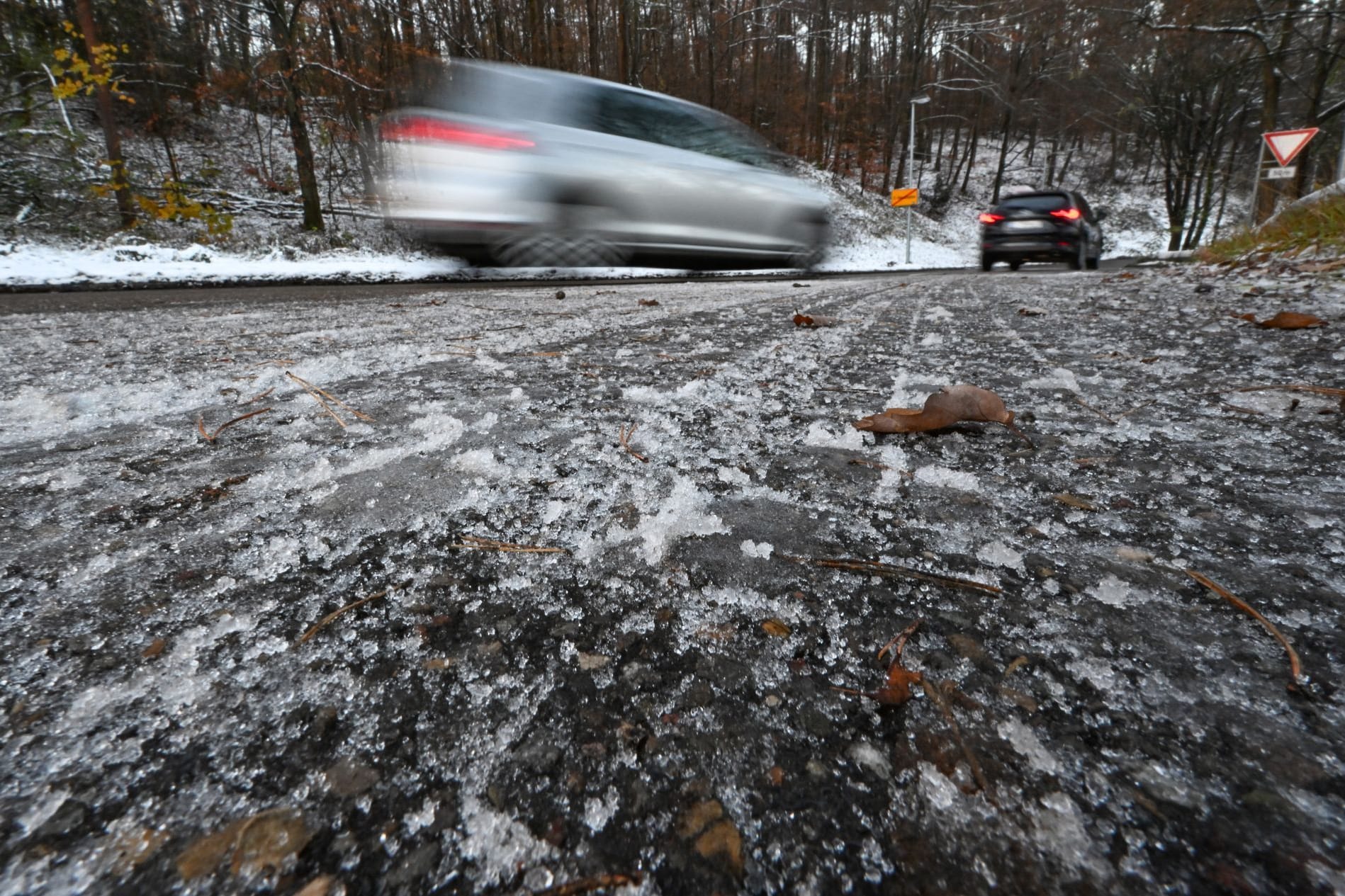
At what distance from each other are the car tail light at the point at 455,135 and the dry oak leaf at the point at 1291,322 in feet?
14.5

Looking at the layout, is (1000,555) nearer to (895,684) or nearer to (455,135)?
(895,684)

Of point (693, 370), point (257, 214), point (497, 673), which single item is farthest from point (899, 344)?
point (257, 214)

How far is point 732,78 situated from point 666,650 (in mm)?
25025

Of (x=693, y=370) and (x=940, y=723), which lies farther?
(x=693, y=370)

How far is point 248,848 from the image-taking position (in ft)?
1.39

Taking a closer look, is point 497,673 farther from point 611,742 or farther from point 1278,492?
point 1278,492

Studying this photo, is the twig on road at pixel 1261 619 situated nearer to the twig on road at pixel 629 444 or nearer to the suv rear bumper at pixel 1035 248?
the twig on road at pixel 629 444

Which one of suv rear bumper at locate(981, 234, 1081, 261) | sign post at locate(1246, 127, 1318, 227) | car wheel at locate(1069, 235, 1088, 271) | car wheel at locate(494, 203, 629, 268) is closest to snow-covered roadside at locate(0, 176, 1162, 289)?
car wheel at locate(494, 203, 629, 268)

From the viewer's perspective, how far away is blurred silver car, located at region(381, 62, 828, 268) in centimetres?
448

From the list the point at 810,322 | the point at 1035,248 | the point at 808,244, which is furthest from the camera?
the point at 1035,248

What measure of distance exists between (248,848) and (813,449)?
97 centimetres

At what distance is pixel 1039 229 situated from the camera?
984 centimetres

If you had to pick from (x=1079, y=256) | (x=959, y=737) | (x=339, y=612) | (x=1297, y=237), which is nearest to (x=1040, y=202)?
(x=1079, y=256)

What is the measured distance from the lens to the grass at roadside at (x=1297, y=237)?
3.99 metres
